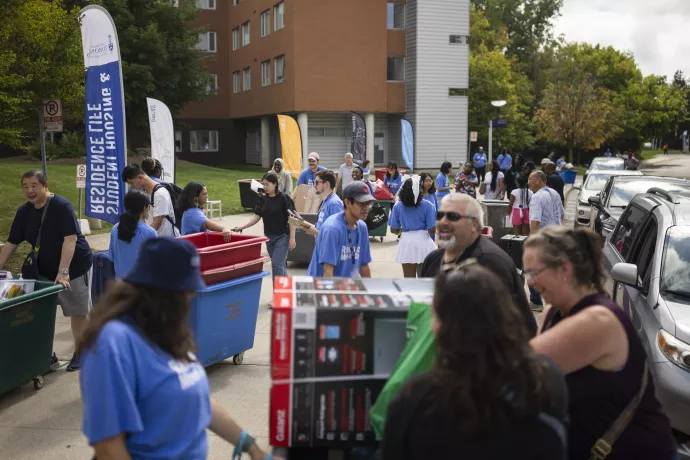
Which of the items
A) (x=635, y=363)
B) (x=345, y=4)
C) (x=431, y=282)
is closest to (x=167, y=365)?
(x=431, y=282)

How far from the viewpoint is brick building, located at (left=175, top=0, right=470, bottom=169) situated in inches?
1602

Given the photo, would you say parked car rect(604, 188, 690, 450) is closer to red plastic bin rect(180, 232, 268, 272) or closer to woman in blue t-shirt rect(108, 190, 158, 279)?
red plastic bin rect(180, 232, 268, 272)

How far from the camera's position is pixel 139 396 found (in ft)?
8.11

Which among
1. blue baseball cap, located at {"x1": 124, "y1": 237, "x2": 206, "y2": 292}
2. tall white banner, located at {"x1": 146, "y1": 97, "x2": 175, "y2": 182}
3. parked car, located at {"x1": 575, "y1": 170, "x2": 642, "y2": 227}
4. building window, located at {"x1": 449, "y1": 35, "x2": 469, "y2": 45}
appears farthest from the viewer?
building window, located at {"x1": 449, "y1": 35, "x2": 469, "y2": 45}

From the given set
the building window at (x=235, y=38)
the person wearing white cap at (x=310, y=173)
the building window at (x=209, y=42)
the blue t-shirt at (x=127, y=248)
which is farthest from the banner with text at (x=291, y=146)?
the building window at (x=209, y=42)

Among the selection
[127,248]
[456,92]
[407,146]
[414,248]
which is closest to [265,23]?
[456,92]

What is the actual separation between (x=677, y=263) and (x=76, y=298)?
5614 millimetres

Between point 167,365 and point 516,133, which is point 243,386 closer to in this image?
point 167,365

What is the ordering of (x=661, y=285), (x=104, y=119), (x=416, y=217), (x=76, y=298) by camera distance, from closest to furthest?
(x=661, y=285) < (x=76, y=298) < (x=416, y=217) < (x=104, y=119)

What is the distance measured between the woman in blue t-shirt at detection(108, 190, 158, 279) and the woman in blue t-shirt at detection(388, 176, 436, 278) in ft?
11.0

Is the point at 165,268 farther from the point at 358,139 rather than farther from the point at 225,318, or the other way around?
the point at 358,139

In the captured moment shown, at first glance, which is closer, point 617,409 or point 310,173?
point 617,409

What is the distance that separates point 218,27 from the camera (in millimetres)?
51594

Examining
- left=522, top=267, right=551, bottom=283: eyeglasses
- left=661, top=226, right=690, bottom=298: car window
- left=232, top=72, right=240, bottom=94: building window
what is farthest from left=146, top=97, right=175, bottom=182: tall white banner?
left=232, top=72, right=240, bottom=94: building window
